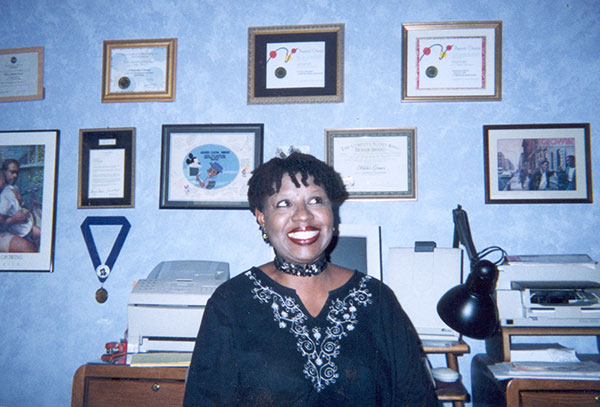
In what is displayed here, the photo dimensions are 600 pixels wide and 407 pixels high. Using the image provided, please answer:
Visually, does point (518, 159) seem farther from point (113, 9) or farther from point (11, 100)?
point (11, 100)

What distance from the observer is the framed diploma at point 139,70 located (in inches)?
83.1

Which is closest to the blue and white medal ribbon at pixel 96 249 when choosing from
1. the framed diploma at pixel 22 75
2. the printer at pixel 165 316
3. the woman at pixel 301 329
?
the printer at pixel 165 316

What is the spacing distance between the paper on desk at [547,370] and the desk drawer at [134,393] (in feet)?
4.01

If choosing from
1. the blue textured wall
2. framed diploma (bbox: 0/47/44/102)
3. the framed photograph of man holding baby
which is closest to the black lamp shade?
the blue textured wall

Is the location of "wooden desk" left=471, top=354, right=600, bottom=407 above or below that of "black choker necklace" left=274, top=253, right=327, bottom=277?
below

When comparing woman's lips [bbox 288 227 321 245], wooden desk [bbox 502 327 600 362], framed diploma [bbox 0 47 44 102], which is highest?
framed diploma [bbox 0 47 44 102]

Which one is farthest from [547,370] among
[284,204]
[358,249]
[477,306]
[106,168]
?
[106,168]

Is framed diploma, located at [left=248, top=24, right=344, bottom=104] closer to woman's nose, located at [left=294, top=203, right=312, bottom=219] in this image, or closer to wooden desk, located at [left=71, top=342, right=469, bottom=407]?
woman's nose, located at [left=294, top=203, right=312, bottom=219]

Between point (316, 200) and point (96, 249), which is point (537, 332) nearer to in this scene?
point (316, 200)

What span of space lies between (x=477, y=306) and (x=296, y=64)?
1456 millimetres

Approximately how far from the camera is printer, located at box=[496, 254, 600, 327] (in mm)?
1543

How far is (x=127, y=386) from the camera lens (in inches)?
59.6

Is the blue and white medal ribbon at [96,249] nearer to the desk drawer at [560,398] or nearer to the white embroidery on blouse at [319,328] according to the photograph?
the white embroidery on blouse at [319,328]

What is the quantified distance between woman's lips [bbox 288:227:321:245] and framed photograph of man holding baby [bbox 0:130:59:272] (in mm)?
1565
